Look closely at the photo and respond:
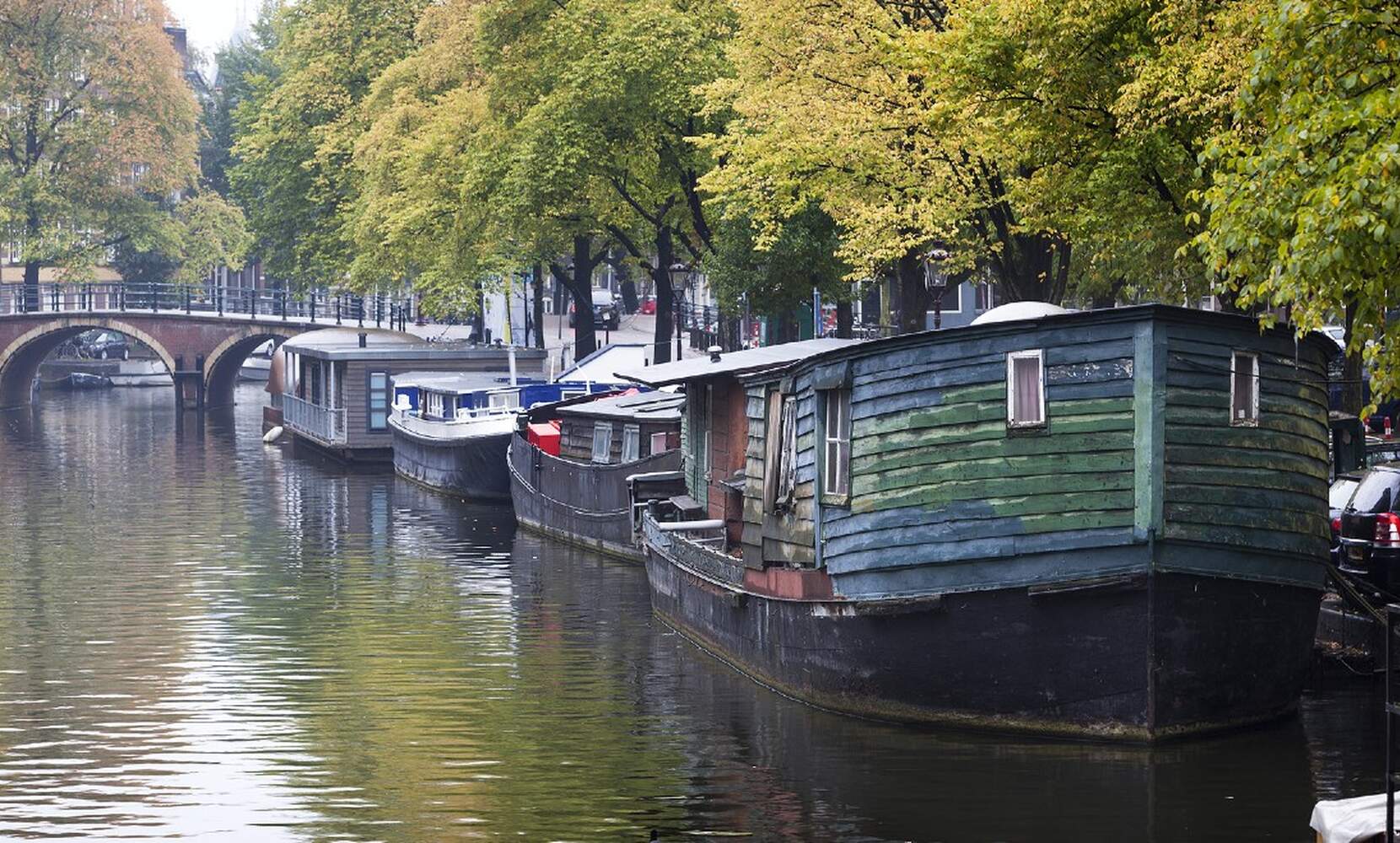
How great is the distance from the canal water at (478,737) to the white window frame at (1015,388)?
9.86 ft

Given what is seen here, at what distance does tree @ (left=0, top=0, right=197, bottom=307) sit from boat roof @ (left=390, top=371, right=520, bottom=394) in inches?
1350

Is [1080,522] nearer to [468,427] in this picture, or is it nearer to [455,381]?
[468,427]

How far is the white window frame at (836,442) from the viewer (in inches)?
964

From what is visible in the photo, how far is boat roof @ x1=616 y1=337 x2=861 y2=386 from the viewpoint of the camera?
108 ft

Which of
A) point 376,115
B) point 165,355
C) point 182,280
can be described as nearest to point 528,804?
point 376,115

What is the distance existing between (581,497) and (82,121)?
58772 mm

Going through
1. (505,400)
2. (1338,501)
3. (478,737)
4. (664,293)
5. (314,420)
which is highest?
(664,293)

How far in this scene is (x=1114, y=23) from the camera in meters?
29.0

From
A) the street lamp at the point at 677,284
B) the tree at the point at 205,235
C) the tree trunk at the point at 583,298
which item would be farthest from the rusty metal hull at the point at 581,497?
the tree at the point at 205,235

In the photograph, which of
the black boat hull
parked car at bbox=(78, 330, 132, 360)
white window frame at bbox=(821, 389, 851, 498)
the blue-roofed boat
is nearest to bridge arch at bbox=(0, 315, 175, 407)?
parked car at bbox=(78, 330, 132, 360)

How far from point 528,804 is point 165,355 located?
244ft

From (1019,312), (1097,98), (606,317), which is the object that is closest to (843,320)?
(1097,98)

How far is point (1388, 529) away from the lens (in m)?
25.9

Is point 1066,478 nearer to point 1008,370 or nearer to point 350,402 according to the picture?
point 1008,370
